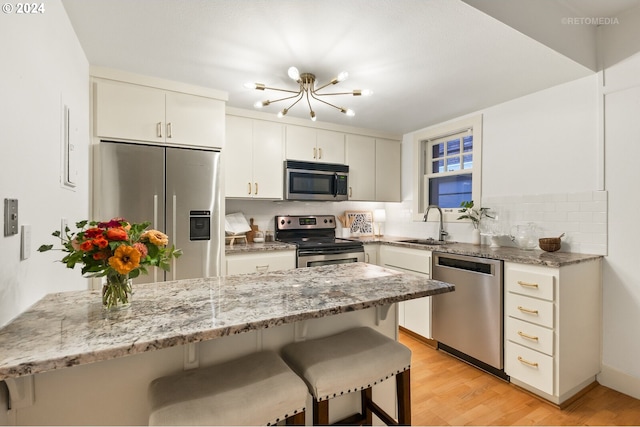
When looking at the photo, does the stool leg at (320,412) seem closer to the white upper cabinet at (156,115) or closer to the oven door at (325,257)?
the oven door at (325,257)

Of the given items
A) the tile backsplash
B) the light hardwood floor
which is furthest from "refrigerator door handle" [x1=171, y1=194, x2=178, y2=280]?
the tile backsplash

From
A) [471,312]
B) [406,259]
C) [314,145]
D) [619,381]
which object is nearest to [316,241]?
[406,259]

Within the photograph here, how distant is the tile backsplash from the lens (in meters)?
2.17

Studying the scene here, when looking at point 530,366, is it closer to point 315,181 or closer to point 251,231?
point 315,181

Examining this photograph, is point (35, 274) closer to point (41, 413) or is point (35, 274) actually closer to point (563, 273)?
point (41, 413)

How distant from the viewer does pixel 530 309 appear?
2.00 meters

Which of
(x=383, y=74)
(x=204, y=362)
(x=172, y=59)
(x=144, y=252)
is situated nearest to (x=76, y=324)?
(x=144, y=252)

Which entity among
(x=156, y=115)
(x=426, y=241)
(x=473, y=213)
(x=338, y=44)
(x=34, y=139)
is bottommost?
(x=426, y=241)

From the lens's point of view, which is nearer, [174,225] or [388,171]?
[174,225]

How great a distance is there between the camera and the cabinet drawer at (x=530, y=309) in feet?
6.26

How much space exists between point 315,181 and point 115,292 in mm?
2539

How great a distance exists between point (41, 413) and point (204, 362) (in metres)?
0.46

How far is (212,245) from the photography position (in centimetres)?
246

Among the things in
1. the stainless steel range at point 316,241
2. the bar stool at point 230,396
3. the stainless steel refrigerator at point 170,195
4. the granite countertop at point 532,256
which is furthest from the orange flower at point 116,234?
the granite countertop at point 532,256
